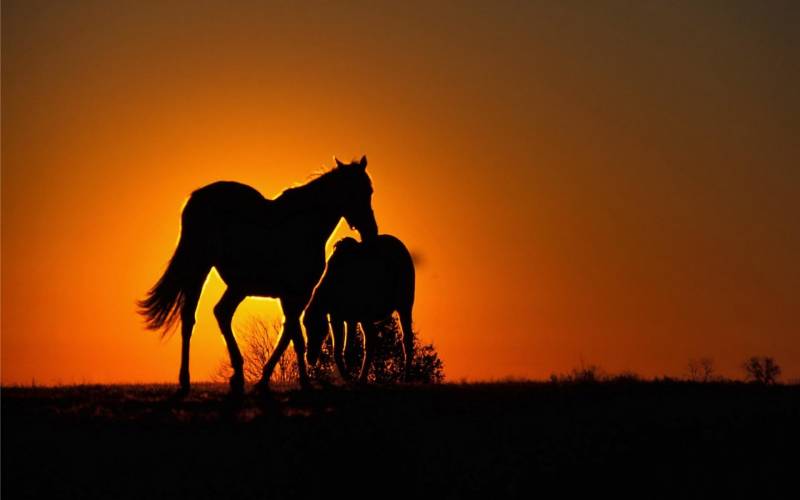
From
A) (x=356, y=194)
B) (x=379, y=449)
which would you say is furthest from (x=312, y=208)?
(x=379, y=449)

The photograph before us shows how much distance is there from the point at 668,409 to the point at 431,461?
5.07 meters

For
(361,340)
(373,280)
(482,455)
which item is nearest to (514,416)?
(482,455)

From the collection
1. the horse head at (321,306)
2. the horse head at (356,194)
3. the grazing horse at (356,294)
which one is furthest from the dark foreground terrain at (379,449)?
the grazing horse at (356,294)

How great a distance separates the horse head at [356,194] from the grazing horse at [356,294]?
3279 millimetres

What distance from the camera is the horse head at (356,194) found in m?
20.0

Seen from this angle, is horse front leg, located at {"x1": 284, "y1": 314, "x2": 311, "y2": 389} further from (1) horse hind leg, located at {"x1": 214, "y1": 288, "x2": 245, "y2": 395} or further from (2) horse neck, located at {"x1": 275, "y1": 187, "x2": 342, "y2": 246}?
(2) horse neck, located at {"x1": 275, "y1": 187, "x2": 342, "y2": 246}

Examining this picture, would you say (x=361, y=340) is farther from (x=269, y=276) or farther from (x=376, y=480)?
(x=376, y=480)

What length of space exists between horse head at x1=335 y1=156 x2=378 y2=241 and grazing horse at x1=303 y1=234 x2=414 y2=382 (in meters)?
3.28

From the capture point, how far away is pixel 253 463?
1404 centimetres

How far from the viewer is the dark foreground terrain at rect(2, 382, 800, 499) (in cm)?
1366

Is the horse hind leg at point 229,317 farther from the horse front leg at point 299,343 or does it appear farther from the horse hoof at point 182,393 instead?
the horse front leg at point 299,343

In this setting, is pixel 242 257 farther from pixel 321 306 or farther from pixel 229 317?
pixel 321 306

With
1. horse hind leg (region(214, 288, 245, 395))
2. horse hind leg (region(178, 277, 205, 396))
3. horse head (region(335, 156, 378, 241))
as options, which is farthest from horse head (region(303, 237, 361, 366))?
horse hind leg (region(178, 277, 205, 396))

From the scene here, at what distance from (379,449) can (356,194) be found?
21.4 ft
